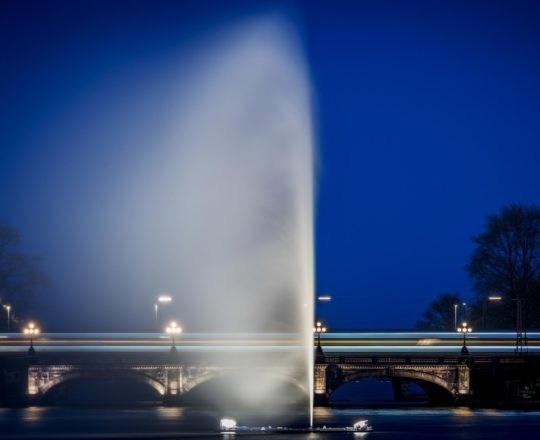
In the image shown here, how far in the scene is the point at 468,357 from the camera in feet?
294

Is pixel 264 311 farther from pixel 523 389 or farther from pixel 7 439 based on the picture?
pixel 7 439

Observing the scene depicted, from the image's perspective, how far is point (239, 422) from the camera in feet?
262

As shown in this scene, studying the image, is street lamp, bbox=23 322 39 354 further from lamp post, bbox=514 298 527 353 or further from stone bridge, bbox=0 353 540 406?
lamp post, bbox=514 298 527 353

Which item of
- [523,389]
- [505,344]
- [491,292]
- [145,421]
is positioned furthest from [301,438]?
[491,292]

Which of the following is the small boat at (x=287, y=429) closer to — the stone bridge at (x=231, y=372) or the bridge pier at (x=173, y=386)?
the stone bridge at (x=231, y=372)

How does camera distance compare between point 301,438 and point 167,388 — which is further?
point 167,388

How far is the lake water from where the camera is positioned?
72750mm

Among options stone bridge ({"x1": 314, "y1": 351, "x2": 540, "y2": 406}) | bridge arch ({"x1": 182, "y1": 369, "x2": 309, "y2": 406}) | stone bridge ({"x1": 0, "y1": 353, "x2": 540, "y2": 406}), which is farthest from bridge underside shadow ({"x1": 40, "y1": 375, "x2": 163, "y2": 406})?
stone bridge ({"x1": 314, "y1": 351, "x2": 540, "y2": 406})

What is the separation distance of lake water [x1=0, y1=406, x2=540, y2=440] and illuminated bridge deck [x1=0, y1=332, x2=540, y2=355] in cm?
1136

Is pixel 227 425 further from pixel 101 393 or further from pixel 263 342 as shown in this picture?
pixel 101 393

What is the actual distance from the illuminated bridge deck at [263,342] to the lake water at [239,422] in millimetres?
11356

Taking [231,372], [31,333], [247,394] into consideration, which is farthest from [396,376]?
[31,333]

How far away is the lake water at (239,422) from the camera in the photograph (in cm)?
7275

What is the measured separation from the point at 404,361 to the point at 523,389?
36.1 ft
